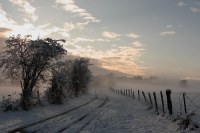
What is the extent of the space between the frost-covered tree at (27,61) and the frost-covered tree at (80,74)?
3989 cm

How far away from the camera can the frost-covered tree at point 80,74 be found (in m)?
74.2

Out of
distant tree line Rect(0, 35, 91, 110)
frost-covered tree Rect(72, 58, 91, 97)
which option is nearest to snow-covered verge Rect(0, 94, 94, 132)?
distant tree line Rect(0, 35, 91, 110)

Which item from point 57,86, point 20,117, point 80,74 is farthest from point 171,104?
point 80,74

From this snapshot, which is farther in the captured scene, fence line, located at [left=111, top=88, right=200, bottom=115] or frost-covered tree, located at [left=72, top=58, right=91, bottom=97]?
frost-covered tree, located at [left=72, top=58, right=91, bottom=97]

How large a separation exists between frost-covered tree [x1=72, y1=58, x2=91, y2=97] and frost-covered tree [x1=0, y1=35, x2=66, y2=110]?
131 feet

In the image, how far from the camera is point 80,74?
250 feet

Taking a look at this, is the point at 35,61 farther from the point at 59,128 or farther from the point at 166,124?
the point at 166,124

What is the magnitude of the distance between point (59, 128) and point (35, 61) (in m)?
16.6

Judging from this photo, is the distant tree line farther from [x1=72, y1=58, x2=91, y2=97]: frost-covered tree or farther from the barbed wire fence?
[x1=72, y1=58, x2=91, y2=97]: frost-covered tree

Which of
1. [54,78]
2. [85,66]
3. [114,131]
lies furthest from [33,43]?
[85,66]

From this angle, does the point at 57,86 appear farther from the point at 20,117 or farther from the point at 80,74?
the point at 80,74

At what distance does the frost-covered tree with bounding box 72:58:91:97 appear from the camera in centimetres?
7419

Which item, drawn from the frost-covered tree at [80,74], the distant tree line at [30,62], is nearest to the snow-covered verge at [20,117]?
the distant tree line at [30,62]

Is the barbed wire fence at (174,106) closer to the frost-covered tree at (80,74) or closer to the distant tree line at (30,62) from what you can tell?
the distant tree line at (30,62)
